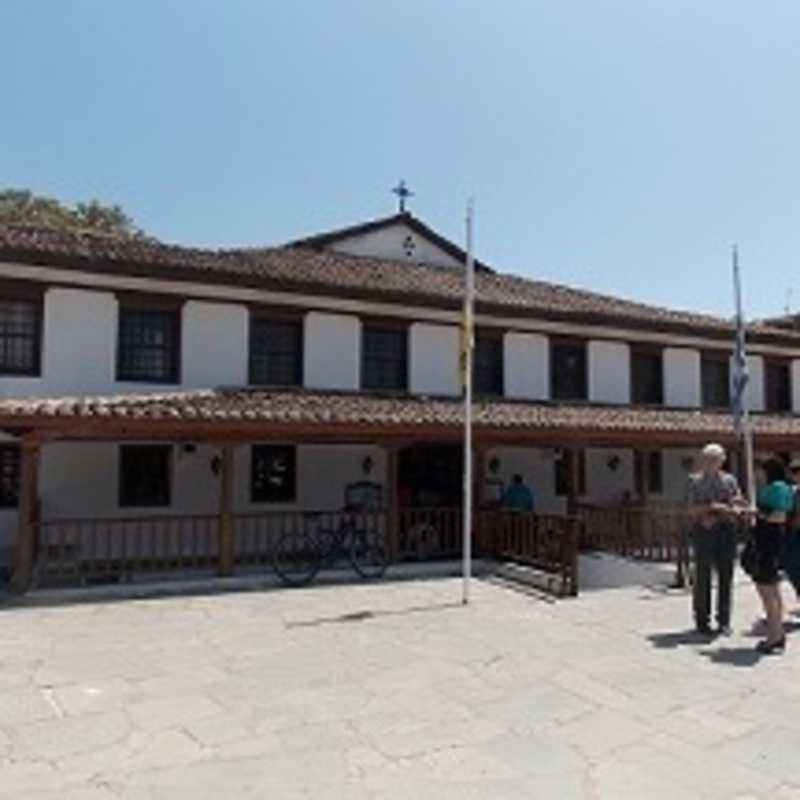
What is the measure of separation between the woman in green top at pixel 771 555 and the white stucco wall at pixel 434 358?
8.63m

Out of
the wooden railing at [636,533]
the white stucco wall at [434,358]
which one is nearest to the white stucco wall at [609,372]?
the white stucco wall at [434,358]

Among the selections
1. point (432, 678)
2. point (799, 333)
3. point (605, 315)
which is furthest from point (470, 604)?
point (799, 333)

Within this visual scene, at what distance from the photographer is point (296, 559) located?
13047mm

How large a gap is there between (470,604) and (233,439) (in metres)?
4.09

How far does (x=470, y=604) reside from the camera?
421 inches

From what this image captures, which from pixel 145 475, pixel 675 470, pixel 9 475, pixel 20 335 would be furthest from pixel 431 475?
pixel 20 335

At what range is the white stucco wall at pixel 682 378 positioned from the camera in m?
19.5

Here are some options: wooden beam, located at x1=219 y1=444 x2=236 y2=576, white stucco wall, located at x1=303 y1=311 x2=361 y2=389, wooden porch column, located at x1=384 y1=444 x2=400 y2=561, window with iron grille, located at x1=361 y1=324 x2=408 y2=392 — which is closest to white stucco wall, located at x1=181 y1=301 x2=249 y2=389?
white stucco wall, located at x1=303 y1=311 x2=361 y2=389

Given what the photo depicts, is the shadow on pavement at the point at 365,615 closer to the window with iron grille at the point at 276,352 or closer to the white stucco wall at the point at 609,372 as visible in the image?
the window with iron grille at the point at 276,352

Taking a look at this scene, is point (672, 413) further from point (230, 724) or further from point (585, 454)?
point (230, 724)

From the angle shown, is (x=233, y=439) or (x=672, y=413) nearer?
(x=233, y=439)

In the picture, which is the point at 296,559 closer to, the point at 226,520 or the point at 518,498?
the point at 226,520

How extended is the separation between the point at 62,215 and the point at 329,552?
25.2 metres

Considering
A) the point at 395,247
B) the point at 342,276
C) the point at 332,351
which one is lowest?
the point at 332,351
